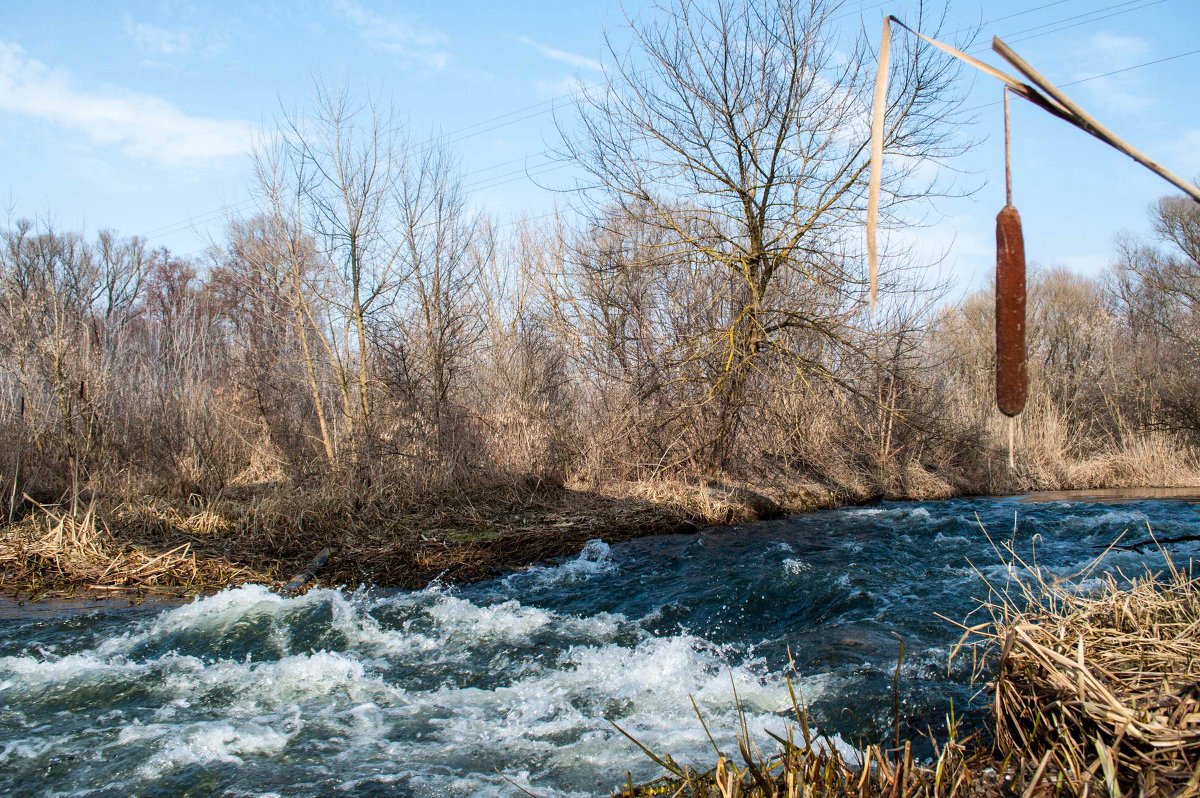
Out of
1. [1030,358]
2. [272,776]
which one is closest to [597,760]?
[272,776]

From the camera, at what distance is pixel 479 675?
212 inches

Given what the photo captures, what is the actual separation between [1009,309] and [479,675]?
490 centimetres

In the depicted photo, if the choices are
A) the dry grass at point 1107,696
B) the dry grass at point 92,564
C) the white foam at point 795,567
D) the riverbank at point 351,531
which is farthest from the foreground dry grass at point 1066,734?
the dry grass at point 92,564

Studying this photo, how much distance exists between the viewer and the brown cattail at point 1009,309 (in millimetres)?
1091

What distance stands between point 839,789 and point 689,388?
11.7m

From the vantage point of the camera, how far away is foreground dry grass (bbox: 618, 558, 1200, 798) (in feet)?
7.95

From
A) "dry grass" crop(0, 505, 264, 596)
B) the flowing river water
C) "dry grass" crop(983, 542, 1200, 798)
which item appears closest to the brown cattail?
"dry grass" crop(983, 542, 1200, 798)

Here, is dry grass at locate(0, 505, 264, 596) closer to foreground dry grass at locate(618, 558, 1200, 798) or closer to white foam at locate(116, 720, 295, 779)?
white foam at locate(116, 720, 295, 779)

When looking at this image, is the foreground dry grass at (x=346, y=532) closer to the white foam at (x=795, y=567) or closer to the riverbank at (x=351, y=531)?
the riverbank at (x=351, y=531)

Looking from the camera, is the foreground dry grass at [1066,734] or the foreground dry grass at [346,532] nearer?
the foreground dry grass at [1066,734]

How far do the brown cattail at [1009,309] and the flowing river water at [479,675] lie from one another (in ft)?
8.40

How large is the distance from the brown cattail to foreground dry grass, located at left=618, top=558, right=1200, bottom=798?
143cm

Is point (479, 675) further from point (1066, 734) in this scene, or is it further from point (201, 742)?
point (1066, 734)

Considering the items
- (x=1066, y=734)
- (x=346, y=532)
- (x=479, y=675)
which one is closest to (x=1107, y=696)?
(x=1066, y=734)
